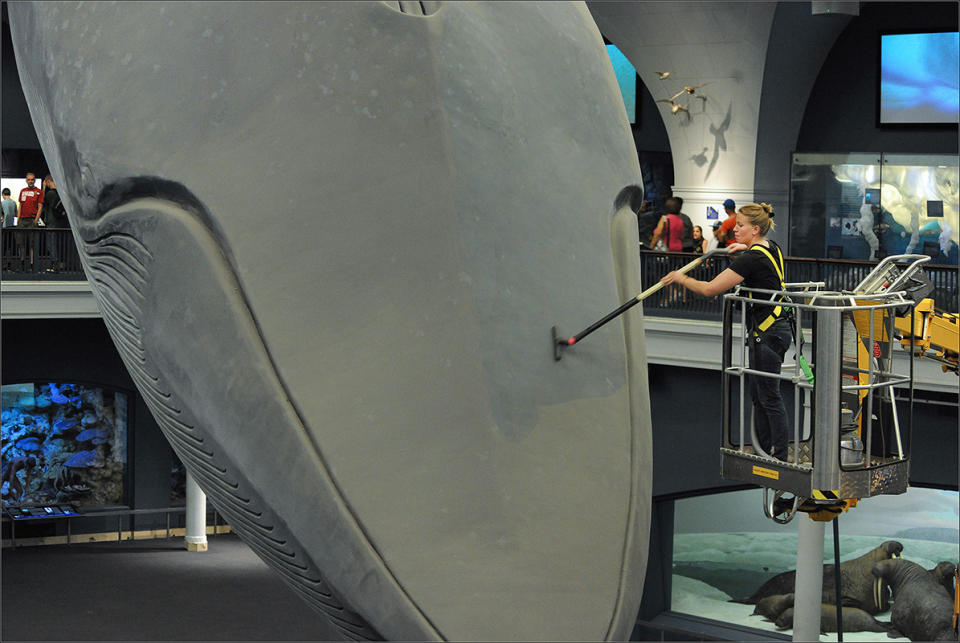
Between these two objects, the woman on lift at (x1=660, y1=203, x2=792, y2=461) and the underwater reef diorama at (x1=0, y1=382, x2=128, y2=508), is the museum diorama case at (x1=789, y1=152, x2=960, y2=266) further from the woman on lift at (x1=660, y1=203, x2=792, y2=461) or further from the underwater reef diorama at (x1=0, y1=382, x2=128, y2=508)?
the woman on lift at (x1=660, y1=203, x2=792, y2=461)

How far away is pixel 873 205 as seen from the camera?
21656 mm

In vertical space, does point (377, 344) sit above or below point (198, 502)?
above

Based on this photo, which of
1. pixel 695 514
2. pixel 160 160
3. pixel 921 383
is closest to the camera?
pixel 160 160

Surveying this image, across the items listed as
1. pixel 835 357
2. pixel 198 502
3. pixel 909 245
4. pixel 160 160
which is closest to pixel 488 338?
Answer: pixel 160 160

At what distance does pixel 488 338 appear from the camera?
3.35m

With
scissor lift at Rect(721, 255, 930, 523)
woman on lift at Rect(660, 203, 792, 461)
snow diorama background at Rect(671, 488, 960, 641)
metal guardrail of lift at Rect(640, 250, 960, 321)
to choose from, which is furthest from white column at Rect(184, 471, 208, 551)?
woman on lift at Rect(660, 203, 792, 461)

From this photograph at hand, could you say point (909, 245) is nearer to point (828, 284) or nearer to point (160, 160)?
point (828, 284)

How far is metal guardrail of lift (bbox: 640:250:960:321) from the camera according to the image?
14.9m

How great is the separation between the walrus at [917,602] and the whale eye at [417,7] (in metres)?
16.7

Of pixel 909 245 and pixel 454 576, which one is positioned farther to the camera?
pixel 909 245

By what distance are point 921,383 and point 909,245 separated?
22.1ft

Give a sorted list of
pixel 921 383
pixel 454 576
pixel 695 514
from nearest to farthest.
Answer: pixel 454 576 → pixel 921 383 → pixel 695 514

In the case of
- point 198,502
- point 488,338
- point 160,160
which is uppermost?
point 160,160

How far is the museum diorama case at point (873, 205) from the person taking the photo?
20.9m
